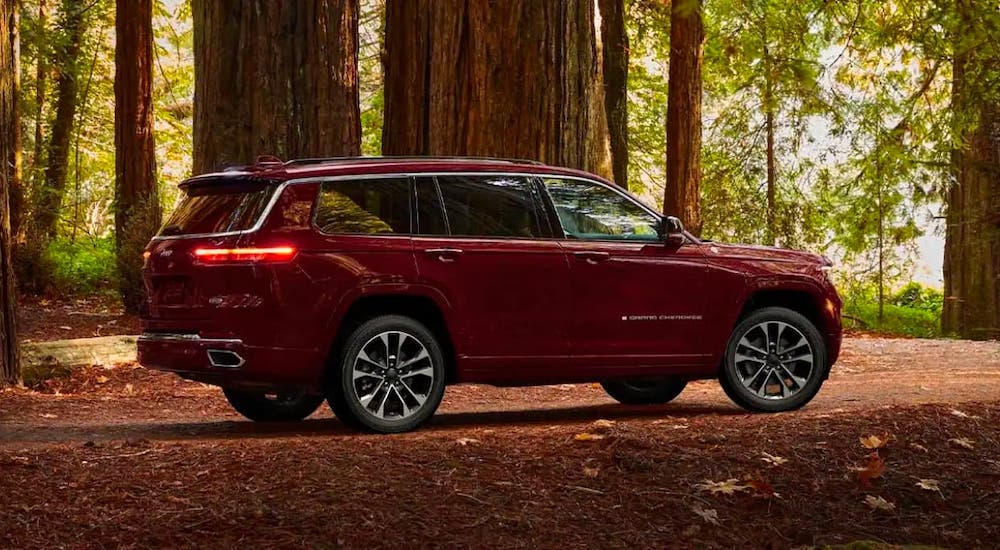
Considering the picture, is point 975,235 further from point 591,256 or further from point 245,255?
point 245,255

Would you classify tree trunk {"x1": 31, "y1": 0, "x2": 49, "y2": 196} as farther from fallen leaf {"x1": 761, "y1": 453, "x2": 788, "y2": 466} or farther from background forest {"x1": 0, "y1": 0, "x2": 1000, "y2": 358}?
fallen leaf {"x1": 761, "y1": 453, "x2": 788, "y2": 466}

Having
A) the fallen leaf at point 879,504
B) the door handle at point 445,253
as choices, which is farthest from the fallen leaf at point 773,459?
the door handle at point 445,253

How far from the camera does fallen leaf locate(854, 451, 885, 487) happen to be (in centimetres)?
693

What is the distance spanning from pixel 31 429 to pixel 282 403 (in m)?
1.76

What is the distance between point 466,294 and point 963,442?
316 cm

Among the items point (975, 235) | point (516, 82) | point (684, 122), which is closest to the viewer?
point (516, 82)

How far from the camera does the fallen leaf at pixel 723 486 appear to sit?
666 centimetres

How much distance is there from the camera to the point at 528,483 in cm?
660

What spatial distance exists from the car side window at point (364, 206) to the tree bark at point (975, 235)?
17.8m

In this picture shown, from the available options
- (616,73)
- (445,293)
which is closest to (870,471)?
(445,293)

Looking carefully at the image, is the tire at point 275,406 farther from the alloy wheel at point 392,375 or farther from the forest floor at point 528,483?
the alloy wheel at point 392,375

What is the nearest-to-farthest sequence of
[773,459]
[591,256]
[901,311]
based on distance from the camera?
[773,459], [591,256], [901,311]

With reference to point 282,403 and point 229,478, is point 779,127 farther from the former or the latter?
point 229,478

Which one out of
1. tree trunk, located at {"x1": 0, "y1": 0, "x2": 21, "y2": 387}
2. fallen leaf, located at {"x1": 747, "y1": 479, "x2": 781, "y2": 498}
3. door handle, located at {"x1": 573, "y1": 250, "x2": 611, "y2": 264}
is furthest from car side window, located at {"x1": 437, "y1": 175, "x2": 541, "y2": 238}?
tree trunk, located at {"x1": 0, "y1": 0, "x2": 21, "y2": 387}
